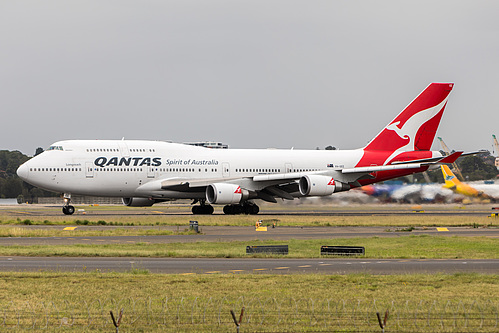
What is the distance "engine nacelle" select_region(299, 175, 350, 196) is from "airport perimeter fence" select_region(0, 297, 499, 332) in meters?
39.6

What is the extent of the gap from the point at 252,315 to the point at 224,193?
39.4 metres

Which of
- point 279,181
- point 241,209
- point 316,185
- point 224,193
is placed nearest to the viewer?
point 224,193

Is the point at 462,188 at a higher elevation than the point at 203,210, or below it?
higher

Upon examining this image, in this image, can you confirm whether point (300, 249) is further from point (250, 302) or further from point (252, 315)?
point (252, 315)

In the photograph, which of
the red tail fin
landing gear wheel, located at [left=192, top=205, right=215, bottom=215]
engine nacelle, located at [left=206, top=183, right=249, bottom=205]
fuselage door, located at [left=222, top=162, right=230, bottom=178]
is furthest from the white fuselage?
the red tail fin

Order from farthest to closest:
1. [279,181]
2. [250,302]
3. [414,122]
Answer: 1. [414,122]
2. [279,181]
3. [250,302]

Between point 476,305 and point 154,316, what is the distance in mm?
7597

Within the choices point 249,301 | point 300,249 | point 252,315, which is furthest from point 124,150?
point 252,315

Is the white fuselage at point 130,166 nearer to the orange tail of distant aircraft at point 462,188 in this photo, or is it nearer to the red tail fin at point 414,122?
the red tail fin at point 414,122

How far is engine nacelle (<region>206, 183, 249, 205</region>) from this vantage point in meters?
54.8

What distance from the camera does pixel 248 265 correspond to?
25.7 metres

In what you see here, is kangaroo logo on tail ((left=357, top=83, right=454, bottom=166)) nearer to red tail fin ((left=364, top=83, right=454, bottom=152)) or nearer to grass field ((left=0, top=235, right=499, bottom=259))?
red tail fin ((left=364, top=83, right=454, bottom=152))

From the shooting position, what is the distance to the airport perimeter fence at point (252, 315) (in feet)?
47.6

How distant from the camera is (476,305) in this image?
16.8 metres
